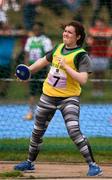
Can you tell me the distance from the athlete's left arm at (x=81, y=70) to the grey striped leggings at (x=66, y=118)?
0.28 metres

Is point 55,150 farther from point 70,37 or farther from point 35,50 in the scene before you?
point 70,37

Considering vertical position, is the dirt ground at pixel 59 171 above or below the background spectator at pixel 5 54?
below

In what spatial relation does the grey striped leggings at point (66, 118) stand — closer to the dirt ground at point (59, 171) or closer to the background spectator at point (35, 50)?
the dirt ground at point (59, 171)

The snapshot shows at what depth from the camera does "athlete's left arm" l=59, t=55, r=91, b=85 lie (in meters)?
7.13

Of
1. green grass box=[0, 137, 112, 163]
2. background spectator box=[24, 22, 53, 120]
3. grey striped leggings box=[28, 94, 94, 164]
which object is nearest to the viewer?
grey striped leggings box=[28, 94, 94, 164]

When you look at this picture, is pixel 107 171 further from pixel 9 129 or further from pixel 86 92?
pixel 86 92

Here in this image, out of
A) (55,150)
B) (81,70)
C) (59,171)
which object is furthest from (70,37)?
(55,150)

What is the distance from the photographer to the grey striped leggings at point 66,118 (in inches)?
287

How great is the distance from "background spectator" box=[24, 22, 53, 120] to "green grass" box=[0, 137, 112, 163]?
828 millimetres

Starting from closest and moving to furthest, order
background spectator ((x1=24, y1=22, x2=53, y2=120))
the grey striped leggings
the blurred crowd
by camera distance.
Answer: the grey striped leggings
the blurred crowd
background spectator ((x1=24, y1=22, x2=53, y2=120))

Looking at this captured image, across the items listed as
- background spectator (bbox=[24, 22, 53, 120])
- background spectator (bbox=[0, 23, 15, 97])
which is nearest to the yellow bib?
background spectator (bbox=[24, 22, 53, 120])

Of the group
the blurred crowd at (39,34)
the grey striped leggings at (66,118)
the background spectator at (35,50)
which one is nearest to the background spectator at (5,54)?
the blurred crowd at (39,34)

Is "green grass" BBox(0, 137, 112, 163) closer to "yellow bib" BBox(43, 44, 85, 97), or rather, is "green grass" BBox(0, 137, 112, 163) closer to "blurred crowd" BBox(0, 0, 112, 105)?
"blurred crowd" BBox(0, 0, 112, 105)

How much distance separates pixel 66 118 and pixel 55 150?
71.8 inches
